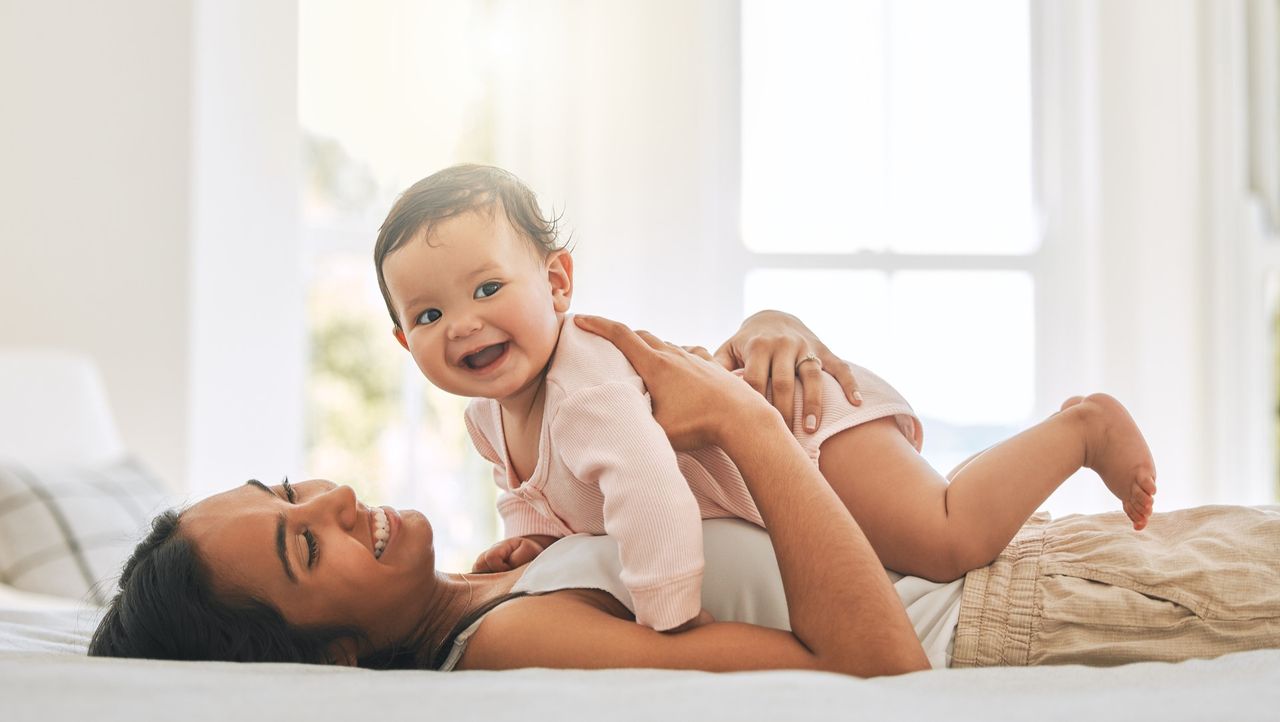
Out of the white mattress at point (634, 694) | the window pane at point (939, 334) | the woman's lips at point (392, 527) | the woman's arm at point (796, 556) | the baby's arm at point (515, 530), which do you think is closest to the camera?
the white mattress at point (634, 694)

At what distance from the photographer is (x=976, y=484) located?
4.20ft

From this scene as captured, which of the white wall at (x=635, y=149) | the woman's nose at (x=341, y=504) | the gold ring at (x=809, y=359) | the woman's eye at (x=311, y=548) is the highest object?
the white wall at (x=635, y=149)

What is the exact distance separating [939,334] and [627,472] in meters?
2.61

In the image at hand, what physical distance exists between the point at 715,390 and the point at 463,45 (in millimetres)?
2553

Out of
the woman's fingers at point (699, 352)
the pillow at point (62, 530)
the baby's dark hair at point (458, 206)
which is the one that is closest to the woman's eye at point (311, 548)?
the baby's dark hair at point (458, 206)

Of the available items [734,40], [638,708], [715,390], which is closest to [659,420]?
[715,390]

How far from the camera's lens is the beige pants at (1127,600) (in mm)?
1111

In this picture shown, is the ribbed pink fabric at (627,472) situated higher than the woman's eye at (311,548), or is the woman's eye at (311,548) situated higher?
the ribbed pink fabric at (627,472)

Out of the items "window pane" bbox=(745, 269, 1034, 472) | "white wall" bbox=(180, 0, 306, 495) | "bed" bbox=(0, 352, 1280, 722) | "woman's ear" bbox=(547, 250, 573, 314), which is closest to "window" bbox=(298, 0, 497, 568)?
"white wall" bbox=(180, 0, 306, 495)

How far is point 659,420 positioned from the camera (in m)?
1.20

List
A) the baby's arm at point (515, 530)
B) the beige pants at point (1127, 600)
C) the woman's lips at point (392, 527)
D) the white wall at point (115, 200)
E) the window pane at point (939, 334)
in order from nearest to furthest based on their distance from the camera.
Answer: the beige pants at point (1127, 600) < the woman's lips at point (392, 527) < the baby's arm at point (515, 530) < the white wall at point (115, 200) < the window pane at point (939, 334)

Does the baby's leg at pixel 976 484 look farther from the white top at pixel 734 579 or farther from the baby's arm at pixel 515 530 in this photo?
the baby's arm at pixel 515 530

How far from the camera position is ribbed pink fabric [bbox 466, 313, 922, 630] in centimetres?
106

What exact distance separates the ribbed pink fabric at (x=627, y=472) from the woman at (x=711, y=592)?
47 mm
